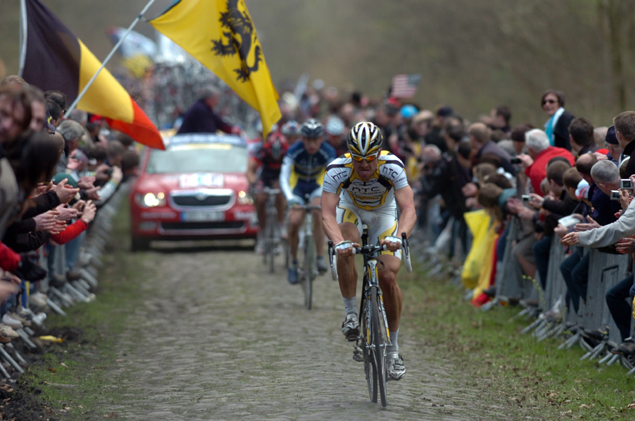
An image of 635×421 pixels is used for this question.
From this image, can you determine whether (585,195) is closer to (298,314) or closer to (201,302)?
(298,314)

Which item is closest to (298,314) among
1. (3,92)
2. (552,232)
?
(552,232)

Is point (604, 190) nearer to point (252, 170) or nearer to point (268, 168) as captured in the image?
point (268, 168)

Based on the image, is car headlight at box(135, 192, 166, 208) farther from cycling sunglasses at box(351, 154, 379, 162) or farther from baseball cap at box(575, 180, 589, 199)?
cycling sunglasses at box(351, 154, 379, 162)

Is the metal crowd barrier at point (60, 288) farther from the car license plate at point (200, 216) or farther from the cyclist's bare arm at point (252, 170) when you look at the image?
the cyclist's bare arm at point (252, 170)

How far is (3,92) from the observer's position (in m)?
5.28

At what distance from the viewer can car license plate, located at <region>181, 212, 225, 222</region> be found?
1805 centimetres

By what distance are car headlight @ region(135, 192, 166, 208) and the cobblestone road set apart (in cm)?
352

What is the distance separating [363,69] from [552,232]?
3579cm

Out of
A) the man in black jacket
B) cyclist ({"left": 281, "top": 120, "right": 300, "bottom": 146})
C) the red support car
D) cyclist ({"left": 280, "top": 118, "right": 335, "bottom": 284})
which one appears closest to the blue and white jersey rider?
cyclist ({"left": 280, "top": 118, "right": 335, "bottom": 284})

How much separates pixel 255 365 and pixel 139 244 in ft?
32.2

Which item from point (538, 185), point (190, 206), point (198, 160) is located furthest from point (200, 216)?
point (538, 185)

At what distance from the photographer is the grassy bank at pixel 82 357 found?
7668 millimetres

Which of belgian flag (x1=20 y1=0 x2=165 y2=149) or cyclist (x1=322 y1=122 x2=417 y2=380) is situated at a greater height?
belgian flag (x1=20 y1=0 x2=165 y2=149)

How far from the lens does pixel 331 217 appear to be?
7934 millimetres
